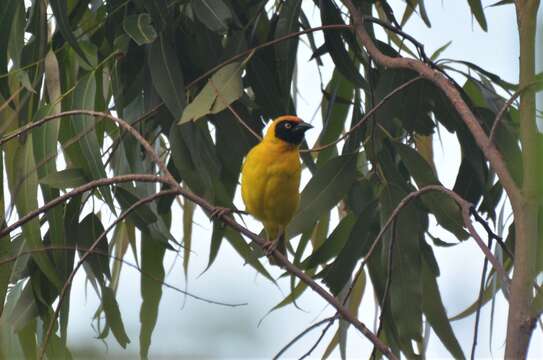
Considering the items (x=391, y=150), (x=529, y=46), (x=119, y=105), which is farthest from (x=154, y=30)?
(x=529, y=46)

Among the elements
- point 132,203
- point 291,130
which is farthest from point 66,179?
point 291,130

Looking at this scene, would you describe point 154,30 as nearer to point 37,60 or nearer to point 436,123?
point 37,60

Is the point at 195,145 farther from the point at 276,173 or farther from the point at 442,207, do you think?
the point at 442,207

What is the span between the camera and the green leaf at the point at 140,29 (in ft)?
9.84

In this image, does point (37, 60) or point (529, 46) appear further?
point (37, 60)

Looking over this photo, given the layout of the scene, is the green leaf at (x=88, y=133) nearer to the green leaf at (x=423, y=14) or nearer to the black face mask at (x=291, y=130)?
the black face mask at (x=291, y=130)

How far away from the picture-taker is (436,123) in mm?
3746

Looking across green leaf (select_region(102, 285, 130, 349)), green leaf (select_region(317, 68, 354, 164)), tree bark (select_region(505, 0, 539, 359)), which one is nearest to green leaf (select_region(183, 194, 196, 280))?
green leaf (select_region(317, 68, 354, 164))

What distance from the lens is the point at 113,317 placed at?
3449 mm

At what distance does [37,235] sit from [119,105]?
1.92ft

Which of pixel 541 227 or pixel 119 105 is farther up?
pixel 119 105

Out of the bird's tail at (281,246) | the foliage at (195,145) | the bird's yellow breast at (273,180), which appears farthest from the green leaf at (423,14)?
the bird's tail at (281,246)

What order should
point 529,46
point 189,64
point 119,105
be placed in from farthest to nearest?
point 189,64 → point 119,105 → point 529,46

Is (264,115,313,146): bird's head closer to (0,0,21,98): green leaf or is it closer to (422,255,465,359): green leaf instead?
(422,255,465,359): green leaf
